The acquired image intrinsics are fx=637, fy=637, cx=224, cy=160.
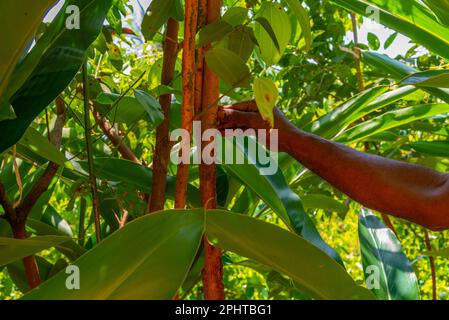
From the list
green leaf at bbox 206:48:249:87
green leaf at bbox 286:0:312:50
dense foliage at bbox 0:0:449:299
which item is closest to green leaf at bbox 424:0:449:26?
dense foliage at bbox 0:0:449:299

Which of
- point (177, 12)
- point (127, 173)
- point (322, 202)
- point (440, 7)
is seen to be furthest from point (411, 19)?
point (127, 173)

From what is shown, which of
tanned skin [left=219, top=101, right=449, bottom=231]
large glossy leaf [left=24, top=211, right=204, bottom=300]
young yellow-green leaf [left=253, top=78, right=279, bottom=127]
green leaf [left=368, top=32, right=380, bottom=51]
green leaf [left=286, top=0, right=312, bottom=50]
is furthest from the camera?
green leaf [left=368, top=32, right=380, bottom=51]

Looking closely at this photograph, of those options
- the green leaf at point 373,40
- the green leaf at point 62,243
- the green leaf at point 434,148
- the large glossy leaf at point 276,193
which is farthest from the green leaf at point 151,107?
the green leaf at point 373,40

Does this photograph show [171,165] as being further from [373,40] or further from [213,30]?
[373,40]

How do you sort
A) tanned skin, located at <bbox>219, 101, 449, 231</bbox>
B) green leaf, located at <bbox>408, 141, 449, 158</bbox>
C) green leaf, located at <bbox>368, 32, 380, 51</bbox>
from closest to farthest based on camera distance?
tanned skin, located at <bbox>219, 101, 449, 231</bbox>, green leaf, located at <bbox>408, 141, 449, 158</bbox>, green leaf, located at <bbox>368, 32, 380, 51</bbox>

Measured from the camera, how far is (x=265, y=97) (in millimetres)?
634

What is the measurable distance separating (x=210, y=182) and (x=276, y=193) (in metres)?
0.10

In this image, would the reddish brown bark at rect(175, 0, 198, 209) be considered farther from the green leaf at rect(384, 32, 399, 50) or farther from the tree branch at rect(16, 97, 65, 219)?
the green leaf at rect(384, 32, 399, 50)

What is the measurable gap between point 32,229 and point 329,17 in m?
1.01

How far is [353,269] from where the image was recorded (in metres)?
2.72

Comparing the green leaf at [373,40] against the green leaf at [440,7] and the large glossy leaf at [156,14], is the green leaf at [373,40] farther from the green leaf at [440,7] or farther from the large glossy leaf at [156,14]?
the large glossy leaf at [156,14]

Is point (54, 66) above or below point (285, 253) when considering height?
above

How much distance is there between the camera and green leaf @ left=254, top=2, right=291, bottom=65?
74 cm

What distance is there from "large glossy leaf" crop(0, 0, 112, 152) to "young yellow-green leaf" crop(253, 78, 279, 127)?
191mm
